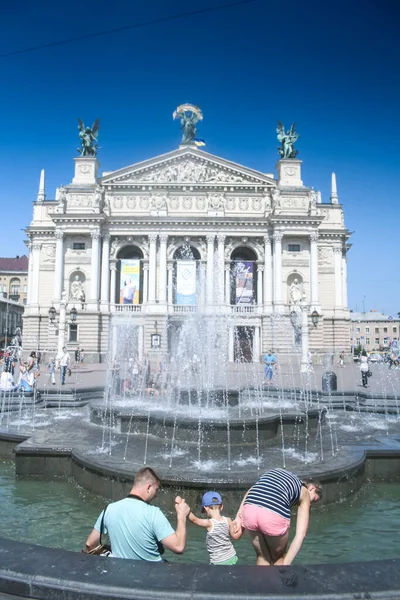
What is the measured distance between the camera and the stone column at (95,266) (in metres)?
44.7

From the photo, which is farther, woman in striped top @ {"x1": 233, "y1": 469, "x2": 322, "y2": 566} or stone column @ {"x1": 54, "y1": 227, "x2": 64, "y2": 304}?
stone column @ {"x1": 54, "y1": 227, "x2": 64, "y2": 304}

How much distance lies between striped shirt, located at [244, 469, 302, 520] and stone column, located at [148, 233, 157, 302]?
41.7 metres

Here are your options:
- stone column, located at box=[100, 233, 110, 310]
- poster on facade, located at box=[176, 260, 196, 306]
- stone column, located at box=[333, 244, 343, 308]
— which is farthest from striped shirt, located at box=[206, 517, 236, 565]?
stone column, located at box=[333, 244, 343, 308]

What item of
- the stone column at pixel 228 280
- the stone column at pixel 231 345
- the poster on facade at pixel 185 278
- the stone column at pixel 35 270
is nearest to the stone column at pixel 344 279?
the stone column at pixel 228 280

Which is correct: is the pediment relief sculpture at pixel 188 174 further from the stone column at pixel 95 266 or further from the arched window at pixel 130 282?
the arched window at pixel 130 282

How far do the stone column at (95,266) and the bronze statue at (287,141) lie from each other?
2105 cm

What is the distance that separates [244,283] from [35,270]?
2179cm

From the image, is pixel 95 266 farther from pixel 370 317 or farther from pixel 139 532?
pixel 370 317

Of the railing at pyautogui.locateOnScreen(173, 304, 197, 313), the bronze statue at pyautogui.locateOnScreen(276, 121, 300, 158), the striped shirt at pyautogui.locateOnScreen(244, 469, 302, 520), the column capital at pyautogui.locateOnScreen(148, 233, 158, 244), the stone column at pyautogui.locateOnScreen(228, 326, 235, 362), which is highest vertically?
the bronze statue at pyautogui.locateOnScreen(276, 121, 300, 158)

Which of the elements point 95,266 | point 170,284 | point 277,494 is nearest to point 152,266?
point 170,284

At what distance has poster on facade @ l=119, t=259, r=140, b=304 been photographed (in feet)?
149

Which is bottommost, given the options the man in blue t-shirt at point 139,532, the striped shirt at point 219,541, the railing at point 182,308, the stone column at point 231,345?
the striped shirt at point 219,541

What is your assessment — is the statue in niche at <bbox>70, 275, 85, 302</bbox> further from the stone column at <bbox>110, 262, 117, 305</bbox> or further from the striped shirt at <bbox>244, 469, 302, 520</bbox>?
the striped shirt at <bbox>244, 469, 302, 520</bbox>

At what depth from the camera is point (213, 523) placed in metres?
3.72
